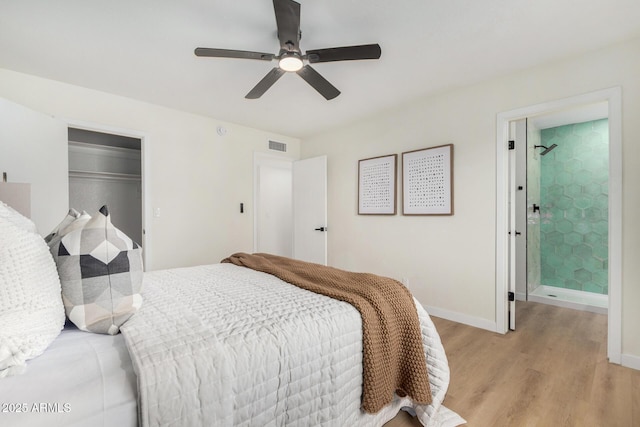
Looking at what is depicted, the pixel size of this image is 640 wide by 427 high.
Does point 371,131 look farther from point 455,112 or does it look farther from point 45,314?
point 45,314

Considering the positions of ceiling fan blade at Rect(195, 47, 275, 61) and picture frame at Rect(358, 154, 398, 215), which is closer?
ceiling fan blade at Rect(195, 47, 275, 61)

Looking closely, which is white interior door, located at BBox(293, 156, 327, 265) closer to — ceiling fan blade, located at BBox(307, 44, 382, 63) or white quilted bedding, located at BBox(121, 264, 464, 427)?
ceiling fan blade, located at BBox(307, 44, 382, 63)

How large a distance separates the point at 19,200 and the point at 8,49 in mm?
1148

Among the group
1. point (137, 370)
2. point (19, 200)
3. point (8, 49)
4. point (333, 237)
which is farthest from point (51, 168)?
point (333, 237)

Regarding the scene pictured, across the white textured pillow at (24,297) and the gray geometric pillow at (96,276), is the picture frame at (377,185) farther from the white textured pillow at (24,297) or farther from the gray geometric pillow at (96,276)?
the white textured pillow at (24,297)

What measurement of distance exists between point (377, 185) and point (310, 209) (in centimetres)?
Answer: 113

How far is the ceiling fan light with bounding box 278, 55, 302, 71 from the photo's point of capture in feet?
6.00

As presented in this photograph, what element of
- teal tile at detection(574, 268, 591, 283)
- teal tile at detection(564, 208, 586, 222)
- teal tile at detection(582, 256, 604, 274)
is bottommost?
teal tile at detection(574, 268, 591, 283)

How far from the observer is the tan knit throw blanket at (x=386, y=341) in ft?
4.15

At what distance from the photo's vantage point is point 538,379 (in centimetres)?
184

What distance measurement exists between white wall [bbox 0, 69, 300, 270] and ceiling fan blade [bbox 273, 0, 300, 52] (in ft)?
7.21

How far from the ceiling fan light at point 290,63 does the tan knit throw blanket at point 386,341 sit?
4.71ft

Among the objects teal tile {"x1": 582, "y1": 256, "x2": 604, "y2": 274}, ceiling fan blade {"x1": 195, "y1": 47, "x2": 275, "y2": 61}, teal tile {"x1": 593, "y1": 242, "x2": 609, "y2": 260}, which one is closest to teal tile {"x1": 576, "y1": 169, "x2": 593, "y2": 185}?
teal tile {"x1": 593, "y1": 242, "x2": 609, "y2": 260}

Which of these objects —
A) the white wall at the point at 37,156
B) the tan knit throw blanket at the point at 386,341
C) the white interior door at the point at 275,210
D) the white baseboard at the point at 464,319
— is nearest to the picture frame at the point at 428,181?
the white baseboard at the point at 464,319
